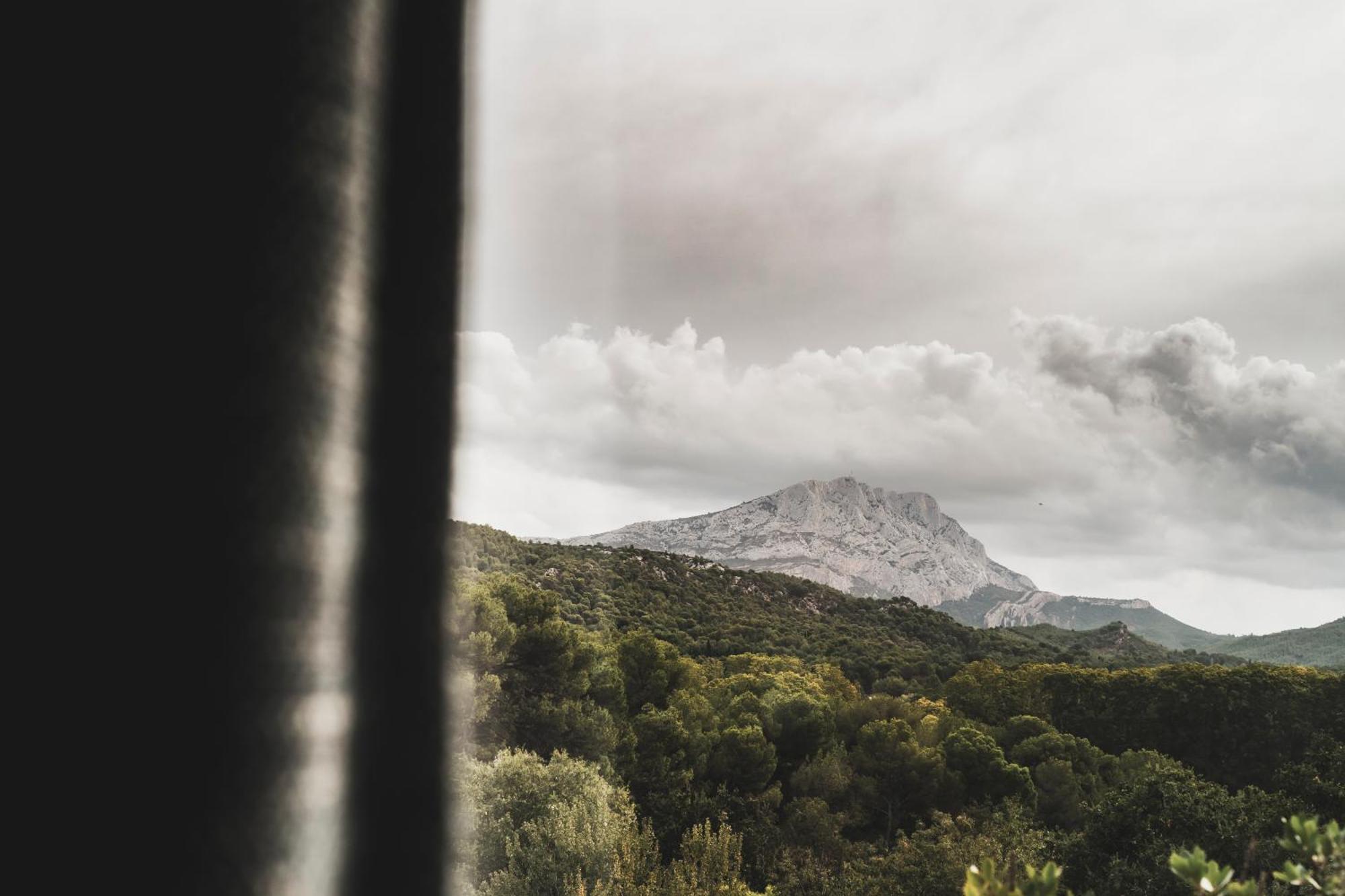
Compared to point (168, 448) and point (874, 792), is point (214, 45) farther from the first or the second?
point (874, 792)

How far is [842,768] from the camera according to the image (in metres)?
24.2


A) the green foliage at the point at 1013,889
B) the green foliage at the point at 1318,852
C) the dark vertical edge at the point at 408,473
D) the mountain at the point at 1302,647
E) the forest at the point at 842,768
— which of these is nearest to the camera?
the dark vertical edge at the point at 408,473

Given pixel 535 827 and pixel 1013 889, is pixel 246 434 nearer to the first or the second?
pixel 1013 889

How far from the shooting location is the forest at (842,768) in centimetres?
1288

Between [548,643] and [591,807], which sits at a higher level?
[548,643]

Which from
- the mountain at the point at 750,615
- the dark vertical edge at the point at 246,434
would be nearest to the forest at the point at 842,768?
the mountain at the point at 750,615

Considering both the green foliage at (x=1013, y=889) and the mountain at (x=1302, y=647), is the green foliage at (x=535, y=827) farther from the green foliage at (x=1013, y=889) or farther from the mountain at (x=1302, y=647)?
the mountain at (x=1302, y=647)

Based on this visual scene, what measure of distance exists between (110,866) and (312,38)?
134cm

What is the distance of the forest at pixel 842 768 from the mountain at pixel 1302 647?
387ft

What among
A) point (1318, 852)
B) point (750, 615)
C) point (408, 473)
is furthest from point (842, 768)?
point (750, 615)

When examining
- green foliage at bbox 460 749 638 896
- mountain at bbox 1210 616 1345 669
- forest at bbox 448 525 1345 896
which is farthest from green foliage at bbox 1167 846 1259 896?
mountain at bbox 1210 616 1345 669

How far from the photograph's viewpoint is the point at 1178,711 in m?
32.9

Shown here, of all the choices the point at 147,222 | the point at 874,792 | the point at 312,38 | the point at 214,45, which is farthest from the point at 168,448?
the point at 874,792

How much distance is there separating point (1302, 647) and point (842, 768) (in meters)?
180
